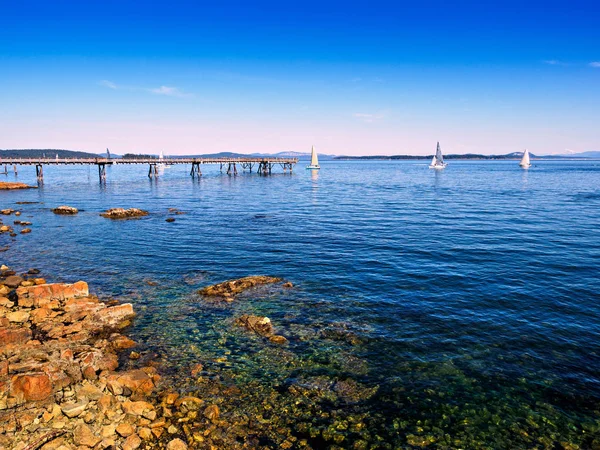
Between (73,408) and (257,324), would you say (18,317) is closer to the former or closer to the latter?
(73,408)

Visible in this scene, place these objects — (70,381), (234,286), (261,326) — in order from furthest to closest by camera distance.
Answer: (234,286), (261,326), (70,381)

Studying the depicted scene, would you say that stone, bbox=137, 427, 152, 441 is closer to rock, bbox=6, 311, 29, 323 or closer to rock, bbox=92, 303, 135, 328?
rock, bbox=92, 303, 135, 328

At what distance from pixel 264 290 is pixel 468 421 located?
13.5m

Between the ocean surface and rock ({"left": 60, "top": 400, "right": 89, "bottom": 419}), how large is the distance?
289 centimetres

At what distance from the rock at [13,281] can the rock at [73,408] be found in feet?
48.7

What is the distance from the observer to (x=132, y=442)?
10.4 meters

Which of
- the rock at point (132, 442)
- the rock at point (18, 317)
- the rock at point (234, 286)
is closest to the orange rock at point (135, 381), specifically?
the rock at point (132, 442)

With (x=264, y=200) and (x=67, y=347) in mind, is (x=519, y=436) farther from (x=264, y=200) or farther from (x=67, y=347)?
(x=264, y=200)

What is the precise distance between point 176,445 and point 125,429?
5.50 ft

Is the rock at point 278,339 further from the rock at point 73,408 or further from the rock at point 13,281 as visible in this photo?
the rock at point 13,281

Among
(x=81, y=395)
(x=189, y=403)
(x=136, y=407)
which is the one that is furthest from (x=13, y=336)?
(x=189, y=403)

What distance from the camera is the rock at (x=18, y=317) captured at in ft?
56.3

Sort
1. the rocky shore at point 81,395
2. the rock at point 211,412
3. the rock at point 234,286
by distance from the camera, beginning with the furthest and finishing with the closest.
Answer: the rock at point 234,286, the rock at point 211,412, the rocky shore at point 81,395

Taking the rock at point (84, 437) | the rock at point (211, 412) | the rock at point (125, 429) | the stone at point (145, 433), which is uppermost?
the rock at point (84, 437)
